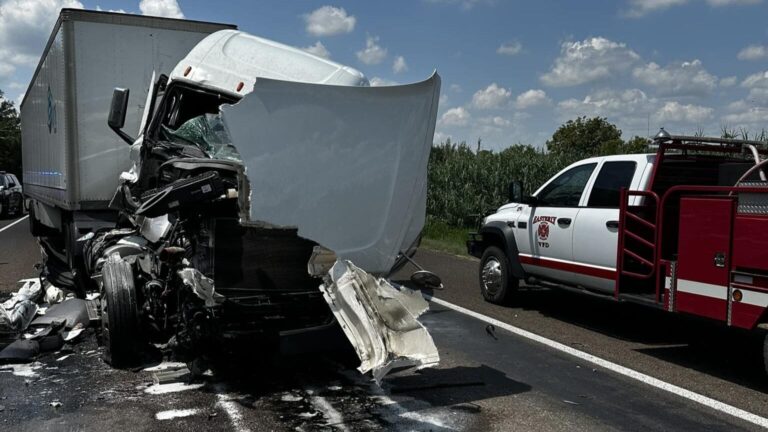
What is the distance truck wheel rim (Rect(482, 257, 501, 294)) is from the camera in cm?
943

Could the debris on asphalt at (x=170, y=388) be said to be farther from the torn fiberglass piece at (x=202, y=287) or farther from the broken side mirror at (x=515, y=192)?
the broken side mirror at (x=515, y=192)

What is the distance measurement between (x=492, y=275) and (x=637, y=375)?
3.50 metres

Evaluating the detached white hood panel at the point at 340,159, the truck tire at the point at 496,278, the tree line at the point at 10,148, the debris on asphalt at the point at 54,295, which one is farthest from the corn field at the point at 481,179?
the tree line at the point at 10,148

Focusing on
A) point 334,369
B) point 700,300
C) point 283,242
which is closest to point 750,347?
point 700,300

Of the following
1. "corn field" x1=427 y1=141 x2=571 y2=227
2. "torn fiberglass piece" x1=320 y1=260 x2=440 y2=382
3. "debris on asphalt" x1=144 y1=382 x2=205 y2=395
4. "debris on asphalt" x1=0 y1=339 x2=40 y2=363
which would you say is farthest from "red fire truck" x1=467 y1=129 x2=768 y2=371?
"corn field" x1=427 y1=141 x2=571 y2=227

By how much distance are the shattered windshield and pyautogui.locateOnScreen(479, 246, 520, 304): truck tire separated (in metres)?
4.66

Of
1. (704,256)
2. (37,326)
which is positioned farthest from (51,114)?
(704,256)

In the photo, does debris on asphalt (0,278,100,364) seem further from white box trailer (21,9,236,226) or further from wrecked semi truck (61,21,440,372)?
white box trailer (21,9,236,226)

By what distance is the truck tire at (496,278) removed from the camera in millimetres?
9258

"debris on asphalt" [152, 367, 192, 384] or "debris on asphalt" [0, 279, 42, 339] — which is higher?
"debris on asphalt" [0, 279, 42, 339]

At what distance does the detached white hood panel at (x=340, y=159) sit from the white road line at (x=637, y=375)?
2.49 meters

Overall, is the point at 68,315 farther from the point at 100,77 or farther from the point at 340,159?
the point at 340,159

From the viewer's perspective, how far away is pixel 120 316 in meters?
5.87

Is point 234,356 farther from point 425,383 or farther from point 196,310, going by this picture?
point 425,383
